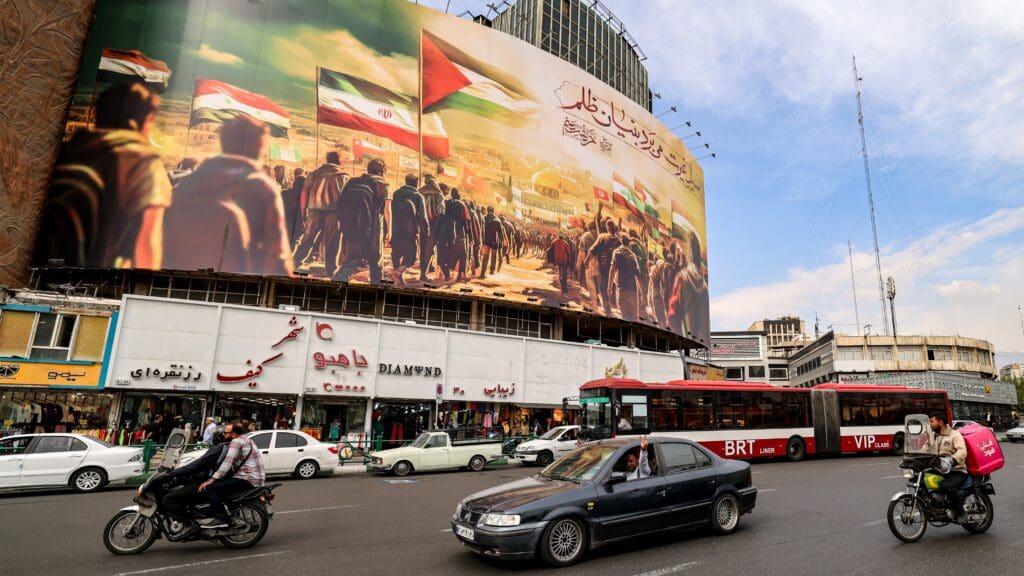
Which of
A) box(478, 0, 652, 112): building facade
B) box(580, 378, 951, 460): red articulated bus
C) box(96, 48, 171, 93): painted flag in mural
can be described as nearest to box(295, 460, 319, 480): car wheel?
box(580, 378, 951, 460): red articulated bus

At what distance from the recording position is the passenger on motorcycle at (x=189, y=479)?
7023mm

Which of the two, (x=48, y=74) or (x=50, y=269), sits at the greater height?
(x=48, y=74)

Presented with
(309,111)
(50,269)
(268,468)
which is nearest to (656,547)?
(268,468)

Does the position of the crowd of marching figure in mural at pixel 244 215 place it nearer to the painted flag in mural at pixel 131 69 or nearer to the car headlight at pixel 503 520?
the painted flag in mural at pixel 131 69

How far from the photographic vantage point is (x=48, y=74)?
2692cm

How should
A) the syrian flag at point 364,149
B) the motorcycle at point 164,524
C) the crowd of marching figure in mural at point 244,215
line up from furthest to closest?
the syrian flag at point 364,149 → the crowd of marching figure in mural at point 244,215 → the motorcycle at point 164,524

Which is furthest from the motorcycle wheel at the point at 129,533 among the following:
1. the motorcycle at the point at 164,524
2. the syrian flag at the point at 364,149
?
the syrian flag at the point at 364,149

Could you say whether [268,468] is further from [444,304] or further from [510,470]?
[444,304]

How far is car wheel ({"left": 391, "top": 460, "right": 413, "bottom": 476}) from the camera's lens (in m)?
17.5

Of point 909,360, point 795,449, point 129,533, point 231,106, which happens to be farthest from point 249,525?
point 909,360

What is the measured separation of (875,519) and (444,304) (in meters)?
26.1

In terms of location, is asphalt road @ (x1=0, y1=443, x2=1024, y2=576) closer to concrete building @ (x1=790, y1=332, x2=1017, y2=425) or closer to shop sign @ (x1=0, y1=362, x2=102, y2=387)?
shop sign @ (x1=0, y1=362, x2=102, y2=387)

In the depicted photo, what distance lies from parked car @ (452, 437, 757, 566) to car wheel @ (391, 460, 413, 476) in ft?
36.1

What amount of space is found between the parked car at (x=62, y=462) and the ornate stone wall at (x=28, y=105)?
15.8m
